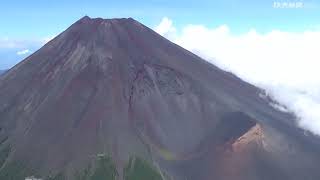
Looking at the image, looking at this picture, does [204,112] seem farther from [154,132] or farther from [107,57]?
[107,57]

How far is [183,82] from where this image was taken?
196m

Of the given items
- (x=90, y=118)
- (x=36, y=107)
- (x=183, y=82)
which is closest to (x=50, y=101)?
(x=36, y=107)

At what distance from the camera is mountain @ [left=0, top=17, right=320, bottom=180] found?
168m

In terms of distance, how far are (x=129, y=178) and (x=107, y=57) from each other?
5064 centimetres

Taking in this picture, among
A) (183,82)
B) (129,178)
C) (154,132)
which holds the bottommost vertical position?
(129,178)

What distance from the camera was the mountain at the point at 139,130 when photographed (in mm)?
168000

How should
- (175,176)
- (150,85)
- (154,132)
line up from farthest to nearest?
(150,85)
(154,132)
(175,176)

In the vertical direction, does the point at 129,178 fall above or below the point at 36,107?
below

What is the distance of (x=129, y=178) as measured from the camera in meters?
165

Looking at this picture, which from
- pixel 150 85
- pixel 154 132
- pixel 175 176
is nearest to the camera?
pixel 175 176

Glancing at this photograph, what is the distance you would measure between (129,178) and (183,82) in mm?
45812

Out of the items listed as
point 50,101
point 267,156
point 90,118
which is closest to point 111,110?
point 90,118

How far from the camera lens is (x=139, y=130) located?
176250mm

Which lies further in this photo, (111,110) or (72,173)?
(111,110)
